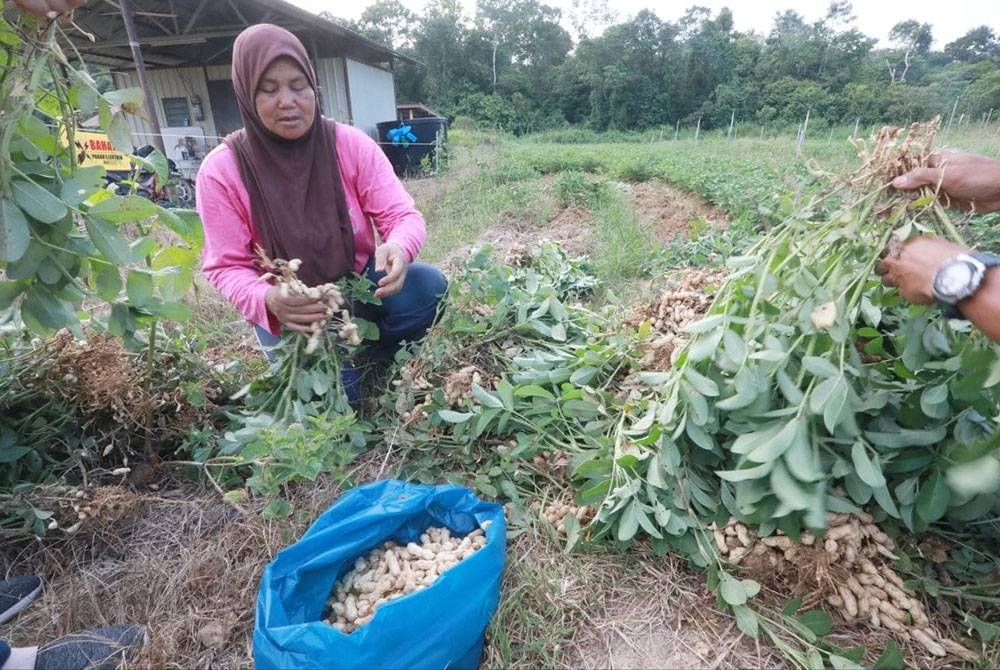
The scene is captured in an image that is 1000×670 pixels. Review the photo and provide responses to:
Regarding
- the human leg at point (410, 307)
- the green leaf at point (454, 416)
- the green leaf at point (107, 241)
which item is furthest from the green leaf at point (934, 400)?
the green leaf at point (107, 241)

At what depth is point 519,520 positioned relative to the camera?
144 cm

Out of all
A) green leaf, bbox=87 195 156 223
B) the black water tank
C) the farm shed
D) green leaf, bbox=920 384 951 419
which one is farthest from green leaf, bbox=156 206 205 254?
the farm shed

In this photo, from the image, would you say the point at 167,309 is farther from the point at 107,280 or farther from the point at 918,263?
the point at 918,263

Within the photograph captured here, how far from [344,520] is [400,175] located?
8.30m

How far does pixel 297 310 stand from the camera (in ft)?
4.96

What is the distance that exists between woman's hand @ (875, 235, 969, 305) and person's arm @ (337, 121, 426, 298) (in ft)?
4.56

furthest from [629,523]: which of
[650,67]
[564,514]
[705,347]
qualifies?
[650,67]

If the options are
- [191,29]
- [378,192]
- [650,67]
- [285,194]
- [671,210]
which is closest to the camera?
[285,194]

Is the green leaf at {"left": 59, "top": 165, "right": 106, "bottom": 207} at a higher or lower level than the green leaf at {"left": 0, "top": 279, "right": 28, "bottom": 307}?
higher

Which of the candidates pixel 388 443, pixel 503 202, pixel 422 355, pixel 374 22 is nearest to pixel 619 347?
pixel 422 355

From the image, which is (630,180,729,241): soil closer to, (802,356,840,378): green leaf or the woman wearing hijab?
the woman wearing hijab

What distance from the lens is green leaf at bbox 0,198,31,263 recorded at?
1.07 m

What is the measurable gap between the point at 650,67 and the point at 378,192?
1414 inches

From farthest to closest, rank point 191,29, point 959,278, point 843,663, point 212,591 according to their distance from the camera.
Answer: point 191,29, point 212,591, point 843,663, point 959,278
